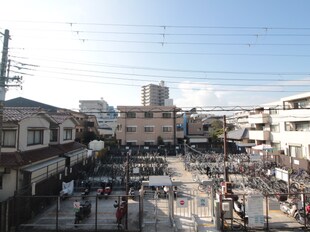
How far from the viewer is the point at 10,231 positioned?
32.8ft

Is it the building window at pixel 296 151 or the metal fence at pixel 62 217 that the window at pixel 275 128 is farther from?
the metal fence at pixel 62 217

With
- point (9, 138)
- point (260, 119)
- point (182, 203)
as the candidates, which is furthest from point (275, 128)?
point (9, 138)

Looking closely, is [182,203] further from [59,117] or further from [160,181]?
Answer: [59,117]

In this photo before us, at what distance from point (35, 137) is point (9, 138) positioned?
2675 millimetres

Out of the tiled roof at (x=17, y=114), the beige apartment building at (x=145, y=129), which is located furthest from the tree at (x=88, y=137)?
the tiled roof at (x=17, y=114)

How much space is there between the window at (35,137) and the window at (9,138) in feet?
5.35

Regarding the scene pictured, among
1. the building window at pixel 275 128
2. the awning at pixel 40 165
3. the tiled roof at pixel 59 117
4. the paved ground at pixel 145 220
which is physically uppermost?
the tiled roof at pixel 59 117

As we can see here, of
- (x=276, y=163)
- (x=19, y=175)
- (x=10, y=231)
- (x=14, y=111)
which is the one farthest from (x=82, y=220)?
(x=276, y=163)

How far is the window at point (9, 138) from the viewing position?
1341 cm

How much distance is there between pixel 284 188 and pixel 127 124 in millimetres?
32112

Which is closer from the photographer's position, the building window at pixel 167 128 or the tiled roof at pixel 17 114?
the tiled roof at pixel 17 114

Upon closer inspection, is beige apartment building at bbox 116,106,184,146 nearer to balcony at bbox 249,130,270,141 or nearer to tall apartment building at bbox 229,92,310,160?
balcony at bbox 249,130,270,141

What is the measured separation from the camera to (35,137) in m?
16.2

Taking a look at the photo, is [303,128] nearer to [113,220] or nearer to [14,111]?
[113,220]
